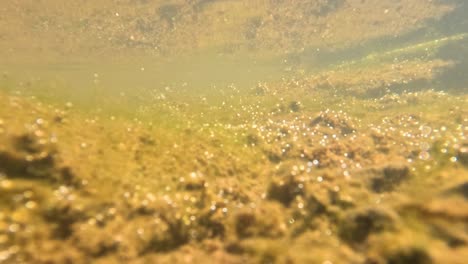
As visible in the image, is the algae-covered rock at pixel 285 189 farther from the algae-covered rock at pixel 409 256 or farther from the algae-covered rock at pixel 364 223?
the algae-covered rock at pixel 409 256

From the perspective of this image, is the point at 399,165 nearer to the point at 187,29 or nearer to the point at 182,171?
the point at 182,171

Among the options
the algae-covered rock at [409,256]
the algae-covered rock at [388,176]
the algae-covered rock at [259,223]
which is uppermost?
the algae-covered rock at [409,256]

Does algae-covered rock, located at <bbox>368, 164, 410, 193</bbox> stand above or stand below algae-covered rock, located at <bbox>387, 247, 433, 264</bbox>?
below

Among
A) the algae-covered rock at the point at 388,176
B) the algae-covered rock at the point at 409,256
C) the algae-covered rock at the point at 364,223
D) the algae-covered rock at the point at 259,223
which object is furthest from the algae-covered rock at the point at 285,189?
the algae-covered rock at the point at 409,256

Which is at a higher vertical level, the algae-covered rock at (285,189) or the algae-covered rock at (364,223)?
the algae-covered rock at (364,223)

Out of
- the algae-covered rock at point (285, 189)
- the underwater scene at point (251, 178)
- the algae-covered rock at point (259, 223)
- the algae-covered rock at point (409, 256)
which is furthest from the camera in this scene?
the algae-covered rock at point (285, 189)

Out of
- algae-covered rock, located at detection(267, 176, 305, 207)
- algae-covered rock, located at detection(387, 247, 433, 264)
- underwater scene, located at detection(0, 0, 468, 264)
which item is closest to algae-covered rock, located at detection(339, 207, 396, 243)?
underwater scene, located at detection(0, 0, 468, 264)

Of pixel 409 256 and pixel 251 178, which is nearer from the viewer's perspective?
pixel 409 256

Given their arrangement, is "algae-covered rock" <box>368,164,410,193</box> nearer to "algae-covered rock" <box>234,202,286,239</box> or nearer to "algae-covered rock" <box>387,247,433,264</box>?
"algae-covered rock" <box>234,202,286,239</box>

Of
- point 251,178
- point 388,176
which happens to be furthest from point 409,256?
point 251,178

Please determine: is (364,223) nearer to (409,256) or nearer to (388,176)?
(409,256)

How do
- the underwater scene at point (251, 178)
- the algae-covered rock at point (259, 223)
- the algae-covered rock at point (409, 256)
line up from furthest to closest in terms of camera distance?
the algae-covered rock at point (259, 223), the underwater scene at point (251, 178), the algae-covered rock at point (409, 256)

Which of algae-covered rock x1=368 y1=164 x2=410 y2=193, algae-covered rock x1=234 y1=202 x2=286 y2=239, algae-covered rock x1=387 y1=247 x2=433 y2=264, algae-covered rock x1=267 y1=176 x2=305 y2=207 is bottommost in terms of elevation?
algae-covered rock x1=234 y1=202 x2=286 y2=239
